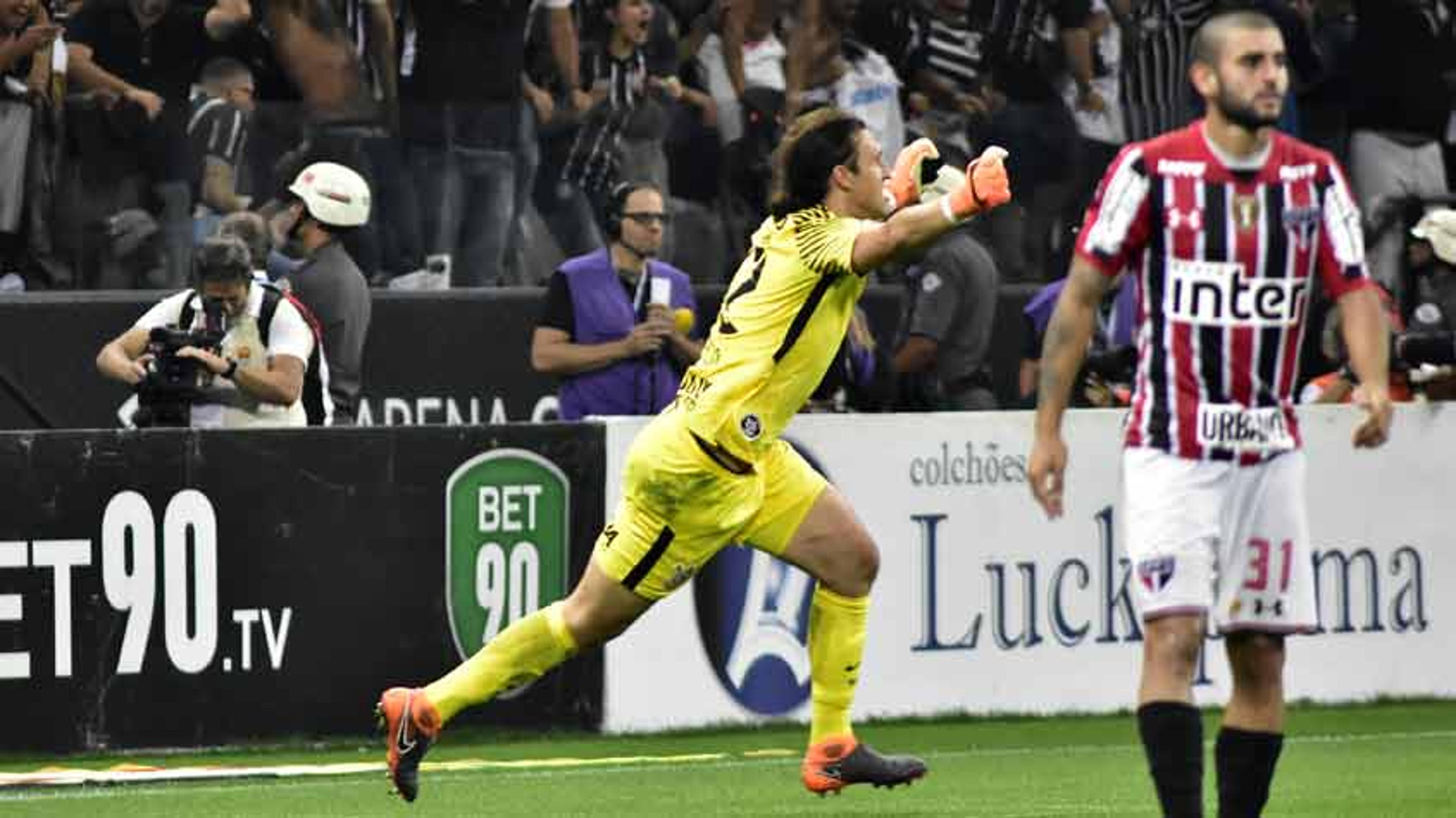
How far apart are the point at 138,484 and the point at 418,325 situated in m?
3.59

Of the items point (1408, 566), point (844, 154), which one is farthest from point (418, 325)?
point (844, 154)

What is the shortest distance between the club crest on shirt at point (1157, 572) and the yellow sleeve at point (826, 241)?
2.20 meters

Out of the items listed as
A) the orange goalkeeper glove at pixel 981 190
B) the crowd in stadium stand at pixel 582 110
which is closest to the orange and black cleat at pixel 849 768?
the orange goalkeeper glove at pixel 981 190

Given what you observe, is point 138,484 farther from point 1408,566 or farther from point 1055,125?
point 1055,125

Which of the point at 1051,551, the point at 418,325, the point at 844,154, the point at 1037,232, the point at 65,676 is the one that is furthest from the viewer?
the point at 1037,232

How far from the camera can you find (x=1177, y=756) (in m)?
8.55

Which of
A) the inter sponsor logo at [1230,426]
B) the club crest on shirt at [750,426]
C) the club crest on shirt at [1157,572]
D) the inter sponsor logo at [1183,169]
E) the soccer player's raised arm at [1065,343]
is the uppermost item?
the inter sponsor logo at [1183,169]

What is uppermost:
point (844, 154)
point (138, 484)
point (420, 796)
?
point (844, 154)

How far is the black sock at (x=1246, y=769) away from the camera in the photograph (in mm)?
8789

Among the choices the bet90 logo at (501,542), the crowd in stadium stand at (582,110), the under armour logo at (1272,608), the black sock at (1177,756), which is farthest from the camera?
the crowd in stadium stand at (582,110)

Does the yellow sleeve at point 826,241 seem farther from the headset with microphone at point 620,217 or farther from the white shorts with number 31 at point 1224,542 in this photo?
the headset with microphone at point 620,217

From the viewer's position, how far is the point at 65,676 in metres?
13.1

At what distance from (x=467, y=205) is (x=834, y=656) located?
6.00 m

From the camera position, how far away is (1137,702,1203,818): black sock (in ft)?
28.0
